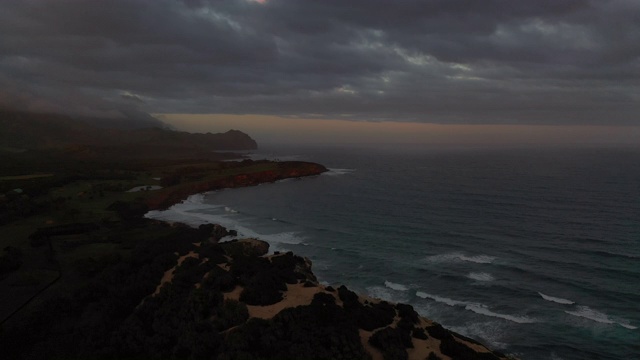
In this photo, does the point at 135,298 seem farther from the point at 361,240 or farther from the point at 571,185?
the point at 571,185

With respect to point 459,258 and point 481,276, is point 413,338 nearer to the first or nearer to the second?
point 481,276

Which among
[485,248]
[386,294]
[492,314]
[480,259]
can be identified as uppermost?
[485,248]

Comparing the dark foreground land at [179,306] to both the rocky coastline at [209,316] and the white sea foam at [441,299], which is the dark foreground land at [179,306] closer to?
the rocky coastline at [209,316]

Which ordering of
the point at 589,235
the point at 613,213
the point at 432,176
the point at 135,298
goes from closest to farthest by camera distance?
the point at 135,298 → the point at 589,235 → the point at 613,213 → the point at 432,176

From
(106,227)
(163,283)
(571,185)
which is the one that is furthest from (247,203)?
(571,185)

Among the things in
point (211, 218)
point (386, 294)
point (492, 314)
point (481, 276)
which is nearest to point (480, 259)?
point (481, 276)

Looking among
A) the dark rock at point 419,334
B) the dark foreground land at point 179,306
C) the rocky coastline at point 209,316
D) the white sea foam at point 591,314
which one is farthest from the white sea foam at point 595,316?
the dark rock at point 419,334
